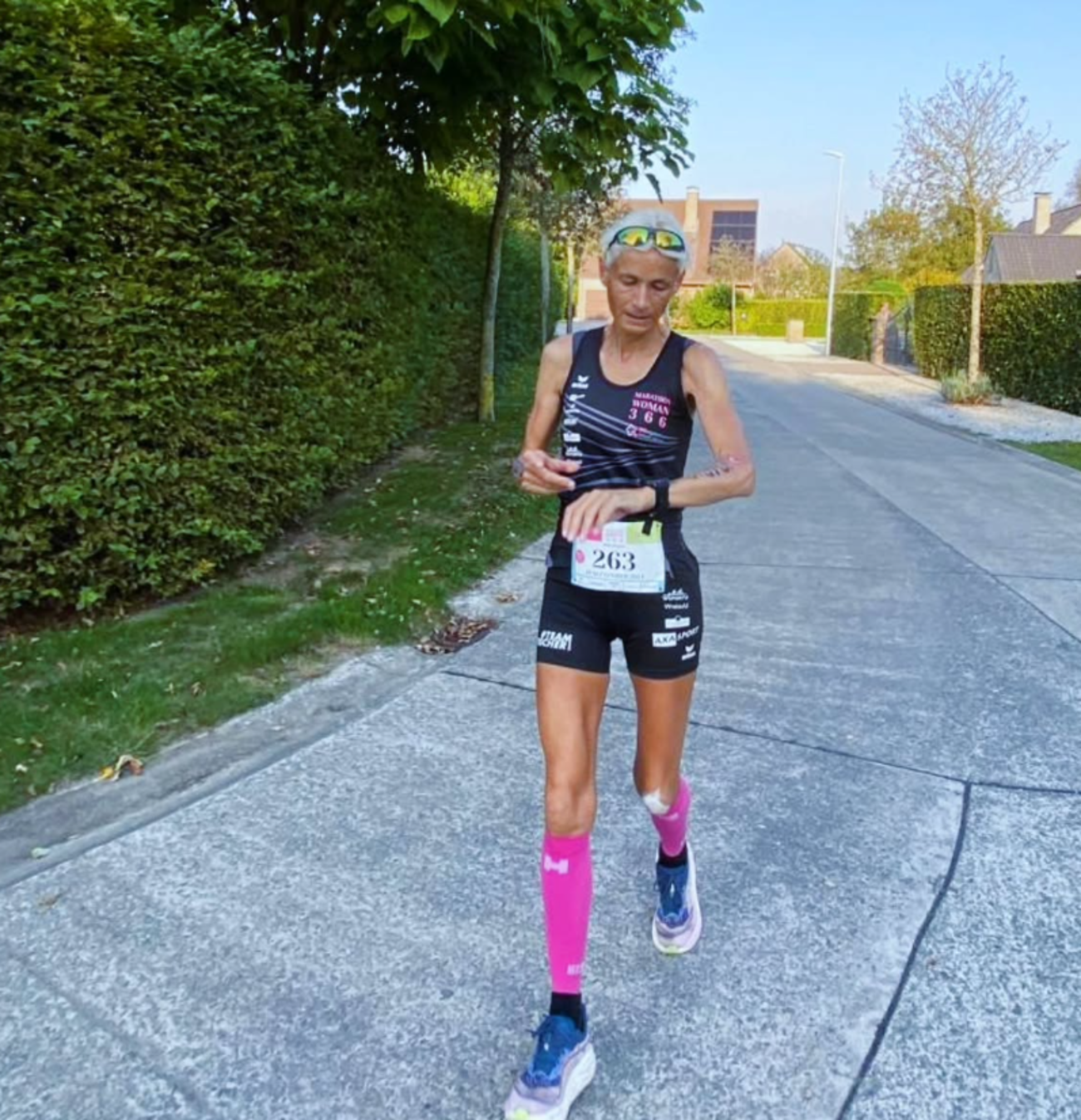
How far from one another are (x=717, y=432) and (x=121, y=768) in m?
2.42

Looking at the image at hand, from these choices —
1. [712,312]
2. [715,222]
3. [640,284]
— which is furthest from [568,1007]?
[715,222]

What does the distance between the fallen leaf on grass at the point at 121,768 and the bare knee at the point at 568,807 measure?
6.25ft

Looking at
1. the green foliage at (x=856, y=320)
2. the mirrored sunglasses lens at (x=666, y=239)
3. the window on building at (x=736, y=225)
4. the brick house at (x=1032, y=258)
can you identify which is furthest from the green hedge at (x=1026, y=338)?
the window on building at (x=736, y=225)

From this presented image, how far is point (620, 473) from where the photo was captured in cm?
227

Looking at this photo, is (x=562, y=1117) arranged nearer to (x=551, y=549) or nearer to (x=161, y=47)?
(x=551, y=549)

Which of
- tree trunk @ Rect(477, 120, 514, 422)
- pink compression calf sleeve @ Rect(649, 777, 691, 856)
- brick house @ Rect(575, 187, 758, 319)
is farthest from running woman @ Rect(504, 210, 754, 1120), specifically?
brick house @ Rect(575, 187, 758, 319)

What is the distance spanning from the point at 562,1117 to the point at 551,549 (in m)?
1.22

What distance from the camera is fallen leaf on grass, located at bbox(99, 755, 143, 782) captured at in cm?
335

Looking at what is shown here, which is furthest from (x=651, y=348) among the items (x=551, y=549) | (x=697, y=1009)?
(x=697, y=1009)

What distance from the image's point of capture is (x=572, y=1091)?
2025 mm

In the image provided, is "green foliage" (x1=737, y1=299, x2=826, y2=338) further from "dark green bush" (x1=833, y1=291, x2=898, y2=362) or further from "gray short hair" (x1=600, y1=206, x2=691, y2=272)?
"gray short hair" (x1=600, y1=206, x2=691, y2=272)

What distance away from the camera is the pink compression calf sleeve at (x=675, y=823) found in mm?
2502

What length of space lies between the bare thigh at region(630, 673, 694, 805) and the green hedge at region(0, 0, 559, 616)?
124 inches

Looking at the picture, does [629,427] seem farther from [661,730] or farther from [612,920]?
[612,920]
